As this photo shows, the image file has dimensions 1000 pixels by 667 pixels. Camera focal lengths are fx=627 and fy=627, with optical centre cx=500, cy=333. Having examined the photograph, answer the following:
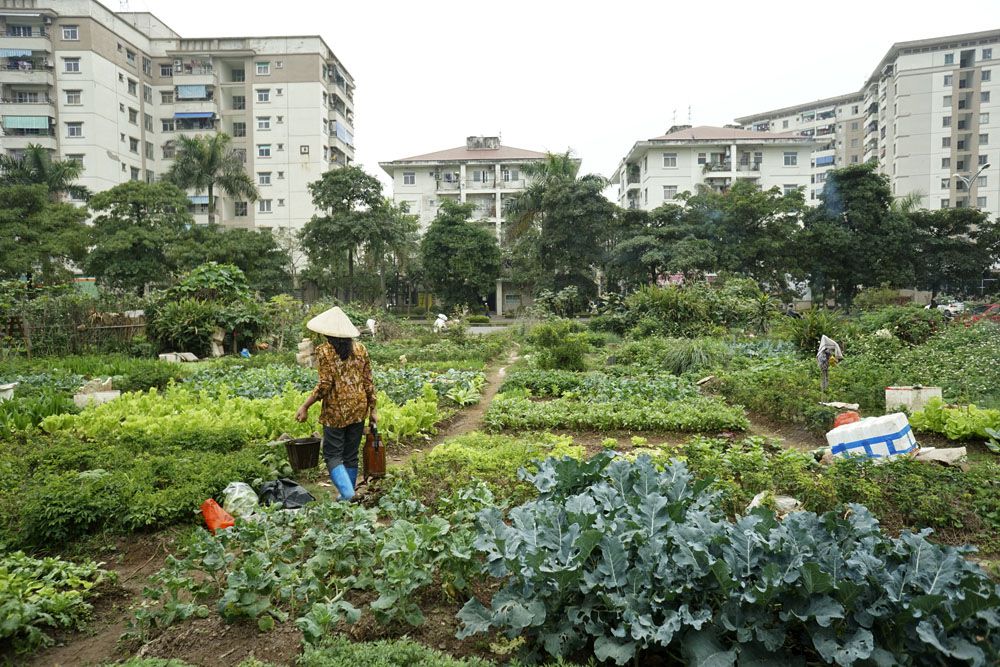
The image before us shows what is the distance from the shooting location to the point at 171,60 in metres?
52.6

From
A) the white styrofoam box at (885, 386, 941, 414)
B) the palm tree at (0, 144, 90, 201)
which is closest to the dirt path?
A: the white styrofoam box at (885, 386, 941, 414)

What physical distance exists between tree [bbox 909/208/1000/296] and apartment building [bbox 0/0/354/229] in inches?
1675

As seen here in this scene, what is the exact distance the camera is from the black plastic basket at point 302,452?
6348 mm

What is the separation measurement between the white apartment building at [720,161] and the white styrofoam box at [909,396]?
43.2 metres

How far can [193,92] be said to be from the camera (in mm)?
50094

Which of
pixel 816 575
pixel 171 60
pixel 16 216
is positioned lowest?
pixel 816 575

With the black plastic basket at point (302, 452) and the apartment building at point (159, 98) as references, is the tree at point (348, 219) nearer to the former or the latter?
the apartment building at point (159, 98)

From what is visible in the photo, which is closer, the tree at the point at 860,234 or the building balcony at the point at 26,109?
the tree at the point at 860,234

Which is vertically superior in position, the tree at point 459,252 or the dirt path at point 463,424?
the tree at point 459,252

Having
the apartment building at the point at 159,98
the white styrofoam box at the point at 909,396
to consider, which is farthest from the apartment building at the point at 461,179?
the white styrofoam box at the point at 909,396

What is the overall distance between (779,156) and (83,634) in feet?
182

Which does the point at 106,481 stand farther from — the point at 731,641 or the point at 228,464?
the point at 731,641

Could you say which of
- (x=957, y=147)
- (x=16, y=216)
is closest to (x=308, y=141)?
(x=16, y=216)

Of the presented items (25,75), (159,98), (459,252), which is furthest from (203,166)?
(25,75)
